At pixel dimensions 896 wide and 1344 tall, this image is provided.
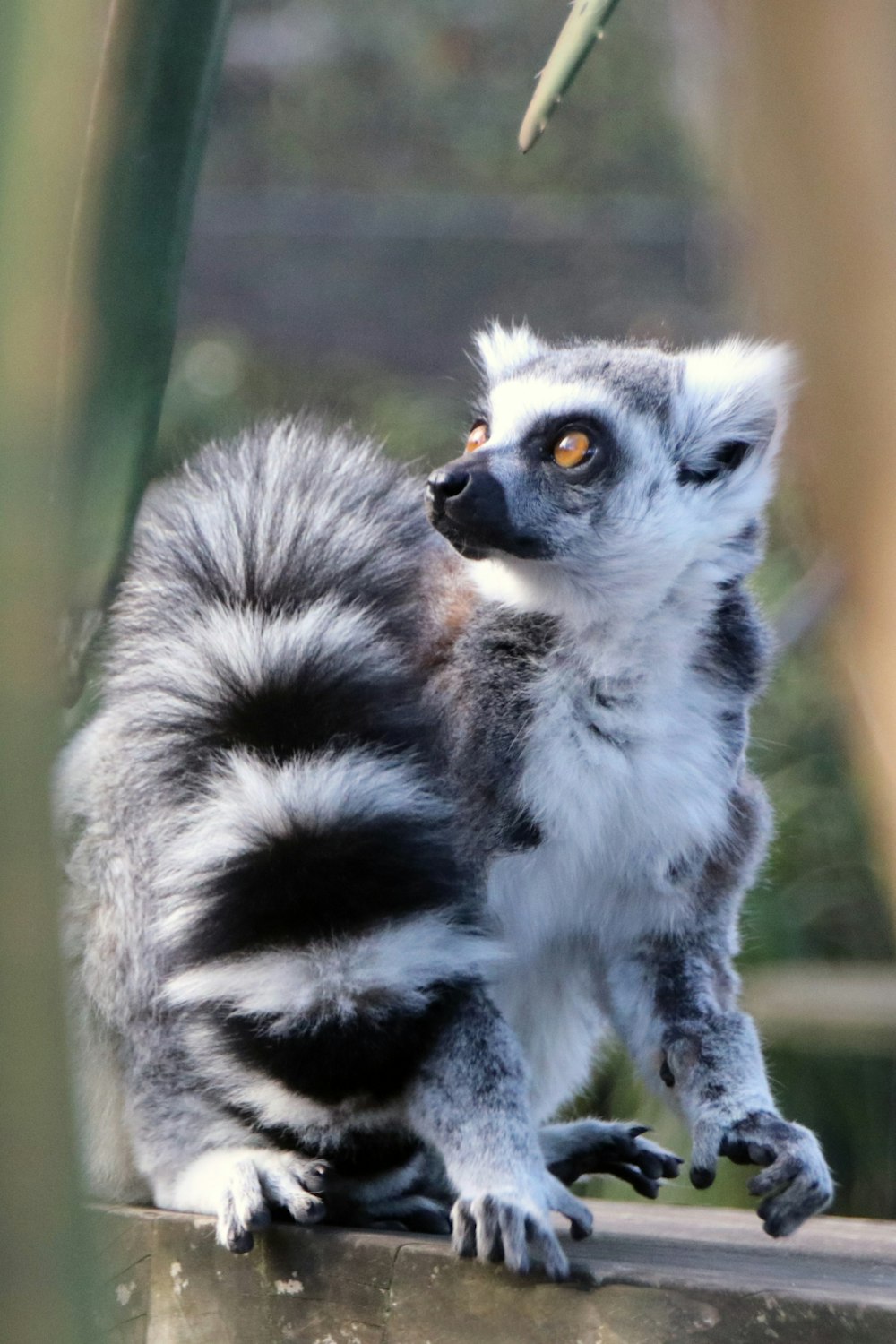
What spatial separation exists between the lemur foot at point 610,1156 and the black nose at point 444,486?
0.76 m

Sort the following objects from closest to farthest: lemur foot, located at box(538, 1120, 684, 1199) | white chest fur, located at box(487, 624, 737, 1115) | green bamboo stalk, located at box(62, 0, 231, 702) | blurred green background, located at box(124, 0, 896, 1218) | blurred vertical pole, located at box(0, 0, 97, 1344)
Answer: blurred vertical pole, located at box(0, 0, 97, 1344) → green bamboo stalk, located at box(62, 0, 231, 702) → white chest fur, located at box(487, 624, 737, 1115) → lemur foot, located at box(538, 1120, 684, 1199) → blurred green background, located at box(124, 0, 896, 1218)

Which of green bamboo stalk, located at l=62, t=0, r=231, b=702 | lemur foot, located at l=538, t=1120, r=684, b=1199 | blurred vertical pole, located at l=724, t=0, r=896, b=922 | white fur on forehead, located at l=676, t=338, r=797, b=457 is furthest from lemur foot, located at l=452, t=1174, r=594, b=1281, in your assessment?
blurred vertical pole, located at l=724, t=0, r=896, b=922

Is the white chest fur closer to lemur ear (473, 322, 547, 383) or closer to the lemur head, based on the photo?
the lemur head

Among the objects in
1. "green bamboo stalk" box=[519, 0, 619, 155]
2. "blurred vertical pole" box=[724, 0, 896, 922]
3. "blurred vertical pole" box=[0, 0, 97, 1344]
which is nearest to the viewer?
"blurred vertical pole" box=[0, 0, 97, 1344]

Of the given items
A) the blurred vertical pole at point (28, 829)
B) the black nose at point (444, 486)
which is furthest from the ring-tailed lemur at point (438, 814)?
the blurred vertical pole at point (28, 829)

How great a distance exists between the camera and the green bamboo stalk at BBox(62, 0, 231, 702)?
0.85m

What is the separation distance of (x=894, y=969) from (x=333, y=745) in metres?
2.70

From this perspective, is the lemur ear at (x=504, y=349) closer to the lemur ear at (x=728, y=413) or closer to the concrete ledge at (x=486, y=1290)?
the lemur ear at (x=728, y=413)

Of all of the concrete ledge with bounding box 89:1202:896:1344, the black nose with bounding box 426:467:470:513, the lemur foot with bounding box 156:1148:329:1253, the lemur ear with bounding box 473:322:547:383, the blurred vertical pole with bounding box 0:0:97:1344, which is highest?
the lemur ear with bounding box 473:322:547:383

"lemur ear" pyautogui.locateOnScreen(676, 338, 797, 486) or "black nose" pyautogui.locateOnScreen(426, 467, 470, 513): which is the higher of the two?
"lemur ear" pyautogui.locateOnScreen(676, 338, 797, 486)

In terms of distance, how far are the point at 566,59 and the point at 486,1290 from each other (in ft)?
3.53

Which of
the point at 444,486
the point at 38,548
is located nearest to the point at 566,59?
the point at 444,486

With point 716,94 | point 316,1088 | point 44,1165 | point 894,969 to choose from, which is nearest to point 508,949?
point 316,1088

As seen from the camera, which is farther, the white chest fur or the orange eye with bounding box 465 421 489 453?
the orange eye with bounding box 465 421 489 453
